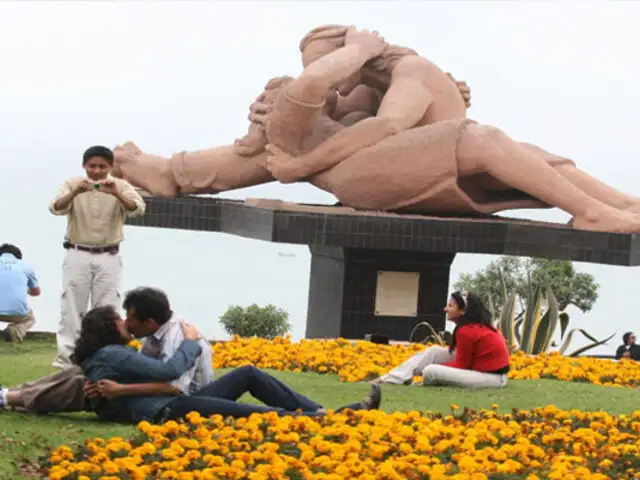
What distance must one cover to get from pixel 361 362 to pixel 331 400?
2.16 meters

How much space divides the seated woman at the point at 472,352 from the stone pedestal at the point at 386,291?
481 centimetres

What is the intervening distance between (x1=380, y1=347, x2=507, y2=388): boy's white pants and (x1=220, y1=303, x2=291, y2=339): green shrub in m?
7.49

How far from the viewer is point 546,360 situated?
37.1 feet

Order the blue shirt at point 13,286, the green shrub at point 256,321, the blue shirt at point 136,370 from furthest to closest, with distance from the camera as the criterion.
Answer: the green shrub at point 256,321 → the blue shirt at point 13,286 → the blue shirt at point 136,370

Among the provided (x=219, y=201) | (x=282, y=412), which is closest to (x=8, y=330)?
(x=219, y=201)

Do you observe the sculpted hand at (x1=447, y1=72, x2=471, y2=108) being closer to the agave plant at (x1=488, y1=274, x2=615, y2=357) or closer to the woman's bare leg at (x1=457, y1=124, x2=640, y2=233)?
the woman's bare leg at (x1=457, y1=124, x2=640, y2=233)

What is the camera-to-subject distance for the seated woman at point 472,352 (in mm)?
8805

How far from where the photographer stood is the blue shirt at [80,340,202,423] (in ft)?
21.9

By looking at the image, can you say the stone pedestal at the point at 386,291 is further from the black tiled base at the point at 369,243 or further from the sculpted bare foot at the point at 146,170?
the sculpted bare foot at the point at 146,170

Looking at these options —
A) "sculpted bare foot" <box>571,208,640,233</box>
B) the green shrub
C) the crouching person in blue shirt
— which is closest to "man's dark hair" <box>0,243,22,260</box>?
the crouching person in blue shirt

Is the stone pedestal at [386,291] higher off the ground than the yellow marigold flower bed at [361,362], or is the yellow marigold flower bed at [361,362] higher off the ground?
the stone pedestal at [386,291]

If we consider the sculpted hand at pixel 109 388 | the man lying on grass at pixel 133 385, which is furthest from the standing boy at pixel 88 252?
the sculpted hand at pixel 109 388

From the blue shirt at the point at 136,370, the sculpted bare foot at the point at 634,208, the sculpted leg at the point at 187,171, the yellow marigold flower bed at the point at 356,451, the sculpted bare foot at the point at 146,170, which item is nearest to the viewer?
the yellow marigold flower bed at the point at 356,451

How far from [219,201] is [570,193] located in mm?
4086
